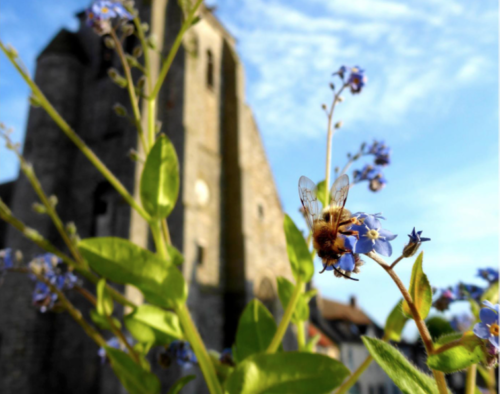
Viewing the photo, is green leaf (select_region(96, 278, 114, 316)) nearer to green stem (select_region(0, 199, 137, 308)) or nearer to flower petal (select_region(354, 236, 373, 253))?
green stem (select_region(0, 199, 137, 308))

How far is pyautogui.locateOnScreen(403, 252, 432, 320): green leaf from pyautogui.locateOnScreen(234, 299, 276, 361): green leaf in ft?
1.31

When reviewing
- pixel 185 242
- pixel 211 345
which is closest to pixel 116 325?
pixel 185 242

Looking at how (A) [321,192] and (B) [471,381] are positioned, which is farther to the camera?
(A) [321,192]

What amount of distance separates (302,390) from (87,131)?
1444 centimetres

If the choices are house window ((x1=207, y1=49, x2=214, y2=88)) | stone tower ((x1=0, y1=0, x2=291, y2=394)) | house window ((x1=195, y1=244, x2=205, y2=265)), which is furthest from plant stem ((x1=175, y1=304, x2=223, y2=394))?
house window ((x1=207, y1=49, x2=214, y2=88))

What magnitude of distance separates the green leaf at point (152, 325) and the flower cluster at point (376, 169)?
69cm

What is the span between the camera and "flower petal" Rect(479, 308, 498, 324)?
61 centimetres

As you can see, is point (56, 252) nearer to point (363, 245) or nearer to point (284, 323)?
point (284, 323)

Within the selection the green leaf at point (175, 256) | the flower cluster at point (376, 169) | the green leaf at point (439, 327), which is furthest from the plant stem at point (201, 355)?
the flower cluster at point (376, 169)

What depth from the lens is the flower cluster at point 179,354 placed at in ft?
3.92

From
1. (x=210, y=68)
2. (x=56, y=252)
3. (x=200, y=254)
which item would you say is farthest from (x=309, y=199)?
(x=210, y=68)

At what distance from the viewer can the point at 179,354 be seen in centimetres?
123

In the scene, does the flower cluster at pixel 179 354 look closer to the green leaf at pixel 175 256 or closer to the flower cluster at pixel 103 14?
the green leaf at pixel 175 256

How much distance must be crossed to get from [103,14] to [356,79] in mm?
803
